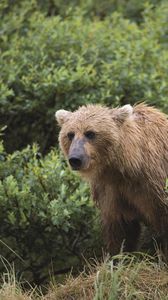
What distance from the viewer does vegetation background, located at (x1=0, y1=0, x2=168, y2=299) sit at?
316 inches

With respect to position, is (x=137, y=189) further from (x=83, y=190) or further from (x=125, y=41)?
(x=125, y=41)

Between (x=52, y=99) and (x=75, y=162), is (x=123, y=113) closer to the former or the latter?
(x=75, y=162)

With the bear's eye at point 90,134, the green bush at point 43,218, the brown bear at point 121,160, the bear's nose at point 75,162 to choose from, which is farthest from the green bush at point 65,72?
the bear's nose at point 75,162

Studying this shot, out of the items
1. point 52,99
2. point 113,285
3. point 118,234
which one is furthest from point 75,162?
point 52,99

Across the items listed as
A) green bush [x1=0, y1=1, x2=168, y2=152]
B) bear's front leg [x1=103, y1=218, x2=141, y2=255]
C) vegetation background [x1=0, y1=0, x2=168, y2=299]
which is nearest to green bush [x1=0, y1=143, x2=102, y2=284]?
vegetation background [x1=0, y1=0, x2=168, y2=299]

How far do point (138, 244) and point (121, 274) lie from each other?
104cm

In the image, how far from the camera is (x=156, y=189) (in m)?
7.24

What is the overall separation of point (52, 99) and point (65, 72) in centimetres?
41

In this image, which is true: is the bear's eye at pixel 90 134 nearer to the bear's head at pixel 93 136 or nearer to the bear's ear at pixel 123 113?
the bear's head at pixel 93 136

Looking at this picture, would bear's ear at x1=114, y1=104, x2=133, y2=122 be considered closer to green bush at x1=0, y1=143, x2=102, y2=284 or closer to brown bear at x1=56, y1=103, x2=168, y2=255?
brown bear at x1=56, y1=103, x2=168, y2=255

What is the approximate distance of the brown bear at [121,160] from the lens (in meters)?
7.17

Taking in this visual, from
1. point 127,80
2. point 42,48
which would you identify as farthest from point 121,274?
point 42,48

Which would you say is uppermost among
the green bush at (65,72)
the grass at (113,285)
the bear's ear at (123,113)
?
the green bush at (65,72)

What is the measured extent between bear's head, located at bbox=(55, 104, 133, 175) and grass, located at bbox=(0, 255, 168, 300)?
32.0 inches
